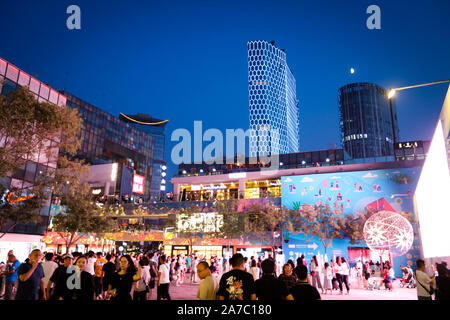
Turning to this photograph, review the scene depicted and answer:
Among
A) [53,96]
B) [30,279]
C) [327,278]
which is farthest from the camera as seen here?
[53,96]

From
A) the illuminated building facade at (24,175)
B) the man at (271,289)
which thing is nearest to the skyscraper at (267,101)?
the illuminated building facade at (24,175)

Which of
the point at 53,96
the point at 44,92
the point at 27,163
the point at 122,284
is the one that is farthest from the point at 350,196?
the point at 122,284

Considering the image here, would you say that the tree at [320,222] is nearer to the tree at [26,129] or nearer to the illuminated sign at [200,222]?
the illuminated sign at [200,222]

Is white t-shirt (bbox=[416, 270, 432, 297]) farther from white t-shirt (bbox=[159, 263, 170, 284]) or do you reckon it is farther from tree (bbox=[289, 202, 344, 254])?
tree (bbox=[289, 202, 344, 254])

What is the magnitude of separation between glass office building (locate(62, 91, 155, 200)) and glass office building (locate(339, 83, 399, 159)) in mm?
90459

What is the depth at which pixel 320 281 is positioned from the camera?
636 inches

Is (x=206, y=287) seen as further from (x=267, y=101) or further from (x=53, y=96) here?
(x=267, y=101)

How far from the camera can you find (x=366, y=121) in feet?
474

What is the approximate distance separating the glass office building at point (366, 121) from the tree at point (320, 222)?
12057 cm

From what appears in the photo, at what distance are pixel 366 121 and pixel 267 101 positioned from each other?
195 feet

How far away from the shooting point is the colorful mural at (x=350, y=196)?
1267 inches
